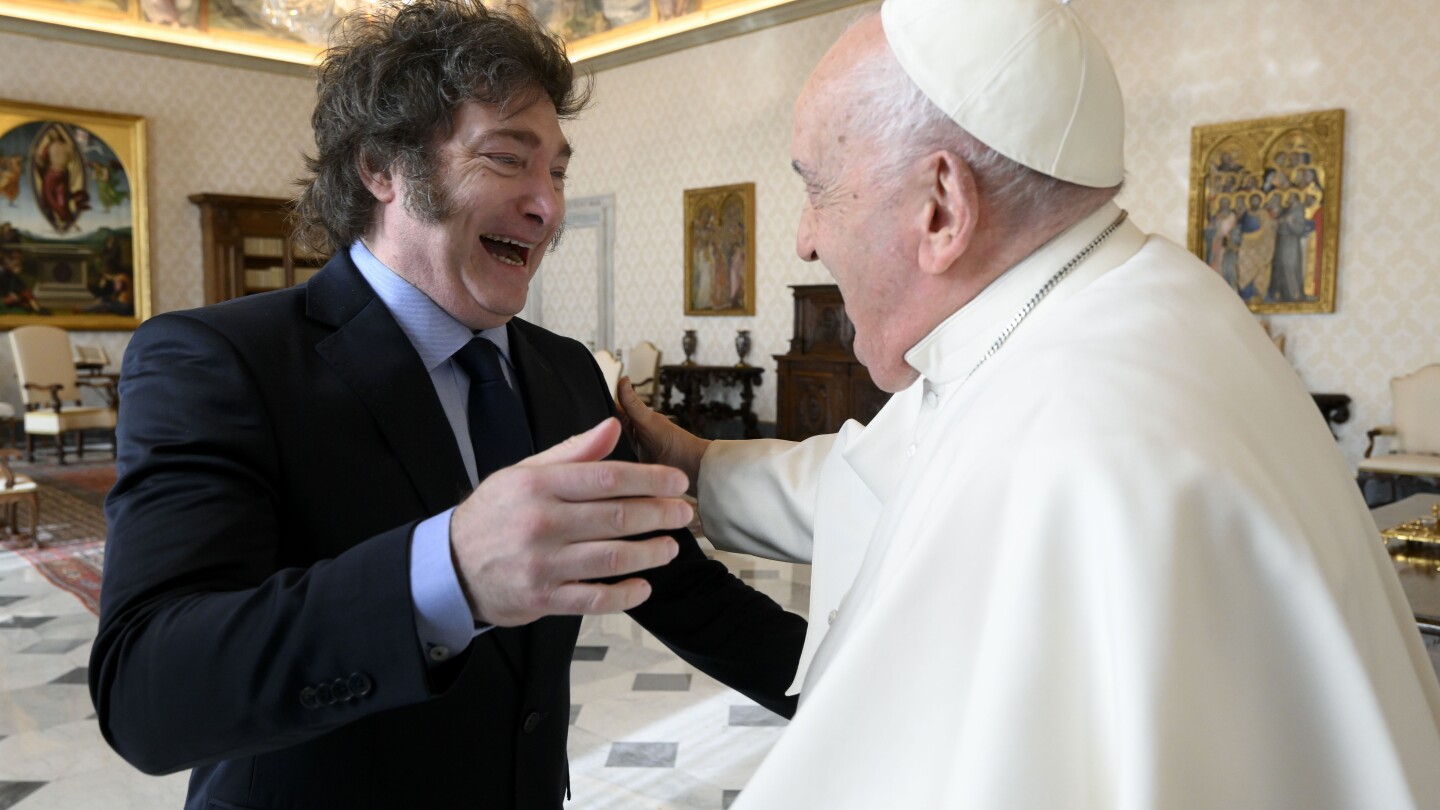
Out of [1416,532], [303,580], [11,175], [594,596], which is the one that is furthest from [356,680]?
[11,175]

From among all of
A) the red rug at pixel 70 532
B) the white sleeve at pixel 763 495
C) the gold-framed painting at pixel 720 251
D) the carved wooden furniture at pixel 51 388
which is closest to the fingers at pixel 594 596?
the white sleeve at pixel 763 495

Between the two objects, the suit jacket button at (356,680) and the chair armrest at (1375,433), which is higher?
the suit jacket button at (356,680)

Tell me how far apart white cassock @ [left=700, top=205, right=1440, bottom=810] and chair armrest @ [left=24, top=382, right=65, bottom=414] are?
40.9 feet

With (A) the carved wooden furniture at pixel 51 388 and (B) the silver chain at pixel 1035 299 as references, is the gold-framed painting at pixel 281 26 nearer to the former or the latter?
(A) the carved wooden furniture at pixel 51 388

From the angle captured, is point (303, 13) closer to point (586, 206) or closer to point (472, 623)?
point (586, 206)

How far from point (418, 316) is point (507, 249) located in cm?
23

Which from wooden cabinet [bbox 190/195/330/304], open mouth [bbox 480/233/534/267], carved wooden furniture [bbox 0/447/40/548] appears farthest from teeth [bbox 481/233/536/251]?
wooden cabinet [bbox 190/195/330/304]

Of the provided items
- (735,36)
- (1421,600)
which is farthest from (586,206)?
(1421,600)

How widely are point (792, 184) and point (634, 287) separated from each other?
120 inches

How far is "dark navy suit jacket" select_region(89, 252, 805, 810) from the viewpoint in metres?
1.07

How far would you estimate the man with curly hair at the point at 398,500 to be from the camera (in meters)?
1.04

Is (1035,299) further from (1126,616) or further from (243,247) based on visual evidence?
(243,247)

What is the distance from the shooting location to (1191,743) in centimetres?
97

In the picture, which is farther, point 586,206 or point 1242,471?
point 586,206
